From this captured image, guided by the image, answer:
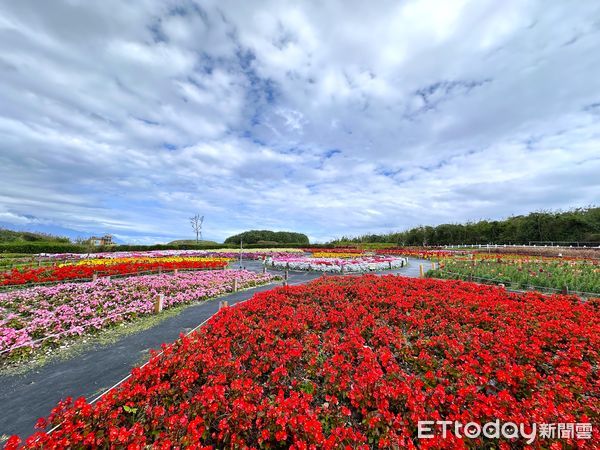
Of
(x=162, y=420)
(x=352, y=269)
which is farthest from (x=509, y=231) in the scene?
(x=162, y=420)

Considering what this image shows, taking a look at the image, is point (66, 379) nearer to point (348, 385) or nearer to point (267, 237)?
point (348, 385)

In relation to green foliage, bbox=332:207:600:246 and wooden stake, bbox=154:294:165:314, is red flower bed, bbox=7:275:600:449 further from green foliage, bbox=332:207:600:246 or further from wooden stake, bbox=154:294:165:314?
green foliage, bbox=332:207:600:246

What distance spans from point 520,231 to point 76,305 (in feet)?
170

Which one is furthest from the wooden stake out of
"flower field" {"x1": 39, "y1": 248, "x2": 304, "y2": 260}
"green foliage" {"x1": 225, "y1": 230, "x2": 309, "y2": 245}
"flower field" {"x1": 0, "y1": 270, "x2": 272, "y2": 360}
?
"green foliage" {"x1": 225, "y1": 230, "x2": 309, "y2": 245}

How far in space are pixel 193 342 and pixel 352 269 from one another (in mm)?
13964

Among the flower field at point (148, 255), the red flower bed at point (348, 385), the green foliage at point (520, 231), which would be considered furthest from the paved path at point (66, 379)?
the green foliage at point (520, 231)

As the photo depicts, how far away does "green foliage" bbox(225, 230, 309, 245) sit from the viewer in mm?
57156

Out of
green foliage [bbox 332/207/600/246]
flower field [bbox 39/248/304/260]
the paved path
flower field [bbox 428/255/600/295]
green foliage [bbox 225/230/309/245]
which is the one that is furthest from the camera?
green foliage [bbox 225/230/309/245]

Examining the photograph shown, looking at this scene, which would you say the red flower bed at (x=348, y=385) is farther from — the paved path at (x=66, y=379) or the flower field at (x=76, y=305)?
the flower field at (x=76, y=305)

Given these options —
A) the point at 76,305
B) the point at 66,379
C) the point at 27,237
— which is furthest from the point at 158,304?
the point at 27,237

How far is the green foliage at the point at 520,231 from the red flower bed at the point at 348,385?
41.5m

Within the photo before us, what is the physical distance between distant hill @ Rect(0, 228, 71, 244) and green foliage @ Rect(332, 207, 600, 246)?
5776cm

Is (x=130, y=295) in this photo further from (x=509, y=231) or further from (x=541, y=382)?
(x=509, y=231)

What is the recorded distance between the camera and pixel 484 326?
524 cm
